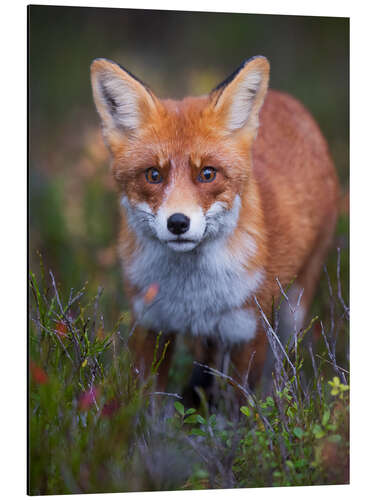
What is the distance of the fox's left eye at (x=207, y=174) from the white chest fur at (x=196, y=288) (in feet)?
1.30

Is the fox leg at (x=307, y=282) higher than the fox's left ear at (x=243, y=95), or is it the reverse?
the fox's left ear at (x=243, y=95)

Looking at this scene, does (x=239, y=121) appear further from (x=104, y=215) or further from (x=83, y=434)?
(x=104, y=215)

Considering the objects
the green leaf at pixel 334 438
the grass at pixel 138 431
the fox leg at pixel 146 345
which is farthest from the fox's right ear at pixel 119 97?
the green leaf at pixel 334 438

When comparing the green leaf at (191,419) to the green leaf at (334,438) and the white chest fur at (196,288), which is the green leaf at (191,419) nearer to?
the white chest fur at (196,288)

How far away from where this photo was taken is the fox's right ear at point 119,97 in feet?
10.9

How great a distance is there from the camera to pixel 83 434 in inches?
121

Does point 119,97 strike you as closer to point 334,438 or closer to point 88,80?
point 334,438

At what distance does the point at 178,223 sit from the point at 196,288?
68 cm

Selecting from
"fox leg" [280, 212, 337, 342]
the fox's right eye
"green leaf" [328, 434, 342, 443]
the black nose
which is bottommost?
"green leaf" [328, 434, 342, 443]

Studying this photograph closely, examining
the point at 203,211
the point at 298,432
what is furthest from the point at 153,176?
the point at 298,432

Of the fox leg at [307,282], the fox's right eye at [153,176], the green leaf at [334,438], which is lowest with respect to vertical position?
the green leaf at [334,438]

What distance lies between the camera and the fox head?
329 cm

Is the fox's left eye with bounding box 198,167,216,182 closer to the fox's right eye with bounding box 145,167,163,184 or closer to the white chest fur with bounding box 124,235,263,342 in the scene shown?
the fox's right eye with bounding box 145,167,163,184

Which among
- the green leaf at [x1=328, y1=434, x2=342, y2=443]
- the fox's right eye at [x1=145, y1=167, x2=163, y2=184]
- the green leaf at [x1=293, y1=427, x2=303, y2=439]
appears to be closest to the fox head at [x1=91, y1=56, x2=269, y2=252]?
the fox's right eye at [x1=145, y1=167, x2=163, y2=184]
